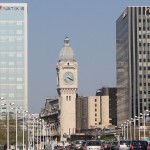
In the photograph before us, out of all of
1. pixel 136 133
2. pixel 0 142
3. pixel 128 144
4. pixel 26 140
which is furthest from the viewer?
pixel 136 133

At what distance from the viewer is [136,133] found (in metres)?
197

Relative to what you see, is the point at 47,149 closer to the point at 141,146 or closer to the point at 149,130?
the point at 149,130

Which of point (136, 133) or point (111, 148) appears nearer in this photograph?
point (111, 148)

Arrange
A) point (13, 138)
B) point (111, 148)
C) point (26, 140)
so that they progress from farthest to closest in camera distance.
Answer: point (26, 140)
point (13, 138)
point (111, 148)

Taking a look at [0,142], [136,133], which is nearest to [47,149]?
[0,142]

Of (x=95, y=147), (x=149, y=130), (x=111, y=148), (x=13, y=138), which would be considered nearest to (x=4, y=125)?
(x=13, y=138)

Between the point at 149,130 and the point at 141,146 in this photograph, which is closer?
the point at 141,146

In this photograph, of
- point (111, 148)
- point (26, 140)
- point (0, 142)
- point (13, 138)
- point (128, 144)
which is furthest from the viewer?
point (26, 140)

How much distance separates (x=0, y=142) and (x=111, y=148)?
3791 cm

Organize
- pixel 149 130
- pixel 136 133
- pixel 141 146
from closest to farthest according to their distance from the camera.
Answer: pixel 141 146 → pixel 149 130 → pixel 136 133

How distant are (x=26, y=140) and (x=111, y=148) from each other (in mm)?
57597

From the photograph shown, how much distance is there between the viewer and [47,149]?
15350 cm

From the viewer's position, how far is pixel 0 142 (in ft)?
427

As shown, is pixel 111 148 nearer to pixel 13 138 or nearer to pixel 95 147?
pixel 95 147
